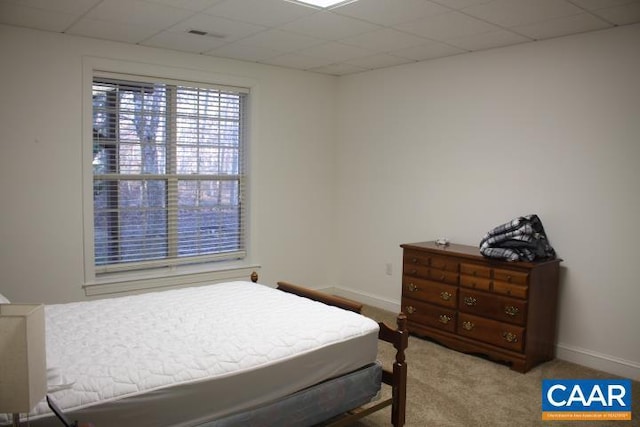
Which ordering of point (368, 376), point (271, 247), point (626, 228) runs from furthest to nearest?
point (271, 247) → point (626, 228) → point (368, 376)

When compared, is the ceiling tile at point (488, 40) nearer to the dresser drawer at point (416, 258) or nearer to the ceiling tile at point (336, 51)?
the ceiling tile at point (336, 51)

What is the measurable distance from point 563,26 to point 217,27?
2.39m

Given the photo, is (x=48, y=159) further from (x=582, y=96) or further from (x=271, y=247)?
(x=582, y=96)

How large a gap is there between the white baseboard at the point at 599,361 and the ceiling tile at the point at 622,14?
90.2 inches

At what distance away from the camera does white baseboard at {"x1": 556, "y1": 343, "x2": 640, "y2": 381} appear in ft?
11.4

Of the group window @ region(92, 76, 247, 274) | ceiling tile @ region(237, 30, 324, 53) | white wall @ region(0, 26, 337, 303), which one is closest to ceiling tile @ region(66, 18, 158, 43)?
white wall @ region(0, 26, 337, 303)

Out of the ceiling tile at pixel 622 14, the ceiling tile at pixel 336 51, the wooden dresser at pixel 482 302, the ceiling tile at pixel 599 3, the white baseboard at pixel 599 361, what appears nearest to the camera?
the ceiling tile at pixel 599 3

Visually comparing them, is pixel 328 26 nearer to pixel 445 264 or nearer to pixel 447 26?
pixel 447 26

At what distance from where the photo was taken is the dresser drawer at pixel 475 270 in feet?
12.3

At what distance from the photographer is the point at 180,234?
4.65 metres

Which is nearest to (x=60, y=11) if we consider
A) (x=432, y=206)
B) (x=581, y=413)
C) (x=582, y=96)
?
(x=432, y=206)

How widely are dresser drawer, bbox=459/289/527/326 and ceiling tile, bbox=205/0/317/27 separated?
7.76ft

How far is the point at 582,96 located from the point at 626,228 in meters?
0.99

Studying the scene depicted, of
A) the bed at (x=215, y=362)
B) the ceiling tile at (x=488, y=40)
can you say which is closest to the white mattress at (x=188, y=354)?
the bed at (x=215, y=362)
